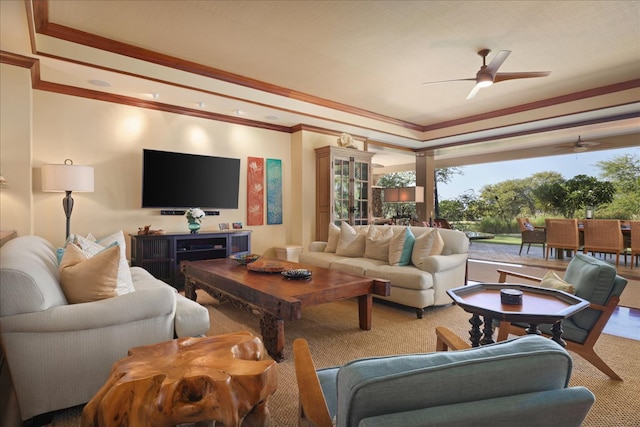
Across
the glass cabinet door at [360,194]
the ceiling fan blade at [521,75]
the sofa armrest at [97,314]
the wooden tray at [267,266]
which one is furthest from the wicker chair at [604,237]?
the sofa armrest at [97,314]

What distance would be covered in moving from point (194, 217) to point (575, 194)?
8.50 meters

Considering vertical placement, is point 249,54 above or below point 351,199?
above

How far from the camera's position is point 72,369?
1.73m

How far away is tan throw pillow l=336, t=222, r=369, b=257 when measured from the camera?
4.52m

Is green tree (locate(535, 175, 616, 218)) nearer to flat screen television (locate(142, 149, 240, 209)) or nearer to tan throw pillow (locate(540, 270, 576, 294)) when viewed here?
tan throw pillow (locate(540, 270, 576, 294))

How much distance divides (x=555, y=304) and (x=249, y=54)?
3652 mm

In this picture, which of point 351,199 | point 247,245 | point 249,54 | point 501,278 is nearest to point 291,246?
point 247,245

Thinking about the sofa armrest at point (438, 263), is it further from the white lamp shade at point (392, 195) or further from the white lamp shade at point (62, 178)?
the white lamp shade at point (392, 195)

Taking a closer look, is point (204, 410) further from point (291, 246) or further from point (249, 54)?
point (291, 246)

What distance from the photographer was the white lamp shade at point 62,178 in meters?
3.63

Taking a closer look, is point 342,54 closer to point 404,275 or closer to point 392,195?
point 404,275

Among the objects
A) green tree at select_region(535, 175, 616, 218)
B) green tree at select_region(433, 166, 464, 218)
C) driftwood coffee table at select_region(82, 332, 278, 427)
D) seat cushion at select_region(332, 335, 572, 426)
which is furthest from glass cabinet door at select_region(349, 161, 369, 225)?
seat cushion at select_region(332, 335, 572, 426)

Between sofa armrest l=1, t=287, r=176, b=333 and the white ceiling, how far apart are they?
2434 millimetres

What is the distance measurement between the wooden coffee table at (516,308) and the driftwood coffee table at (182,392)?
4.11 feet
